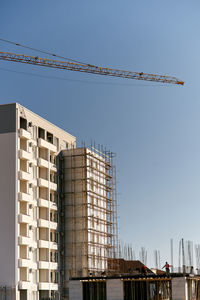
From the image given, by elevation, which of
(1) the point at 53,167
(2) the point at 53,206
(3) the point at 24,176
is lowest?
(2) the point at 53,206

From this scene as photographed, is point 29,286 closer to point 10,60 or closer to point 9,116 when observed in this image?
point 9,116

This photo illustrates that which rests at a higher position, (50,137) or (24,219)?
(50,137)

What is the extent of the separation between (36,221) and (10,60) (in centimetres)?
2481

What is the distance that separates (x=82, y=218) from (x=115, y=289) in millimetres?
23101

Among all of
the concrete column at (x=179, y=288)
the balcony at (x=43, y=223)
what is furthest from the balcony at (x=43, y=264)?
the concrete column at (x=179, y=288)

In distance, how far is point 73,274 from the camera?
73.1 metres

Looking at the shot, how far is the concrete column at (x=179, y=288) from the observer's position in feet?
163

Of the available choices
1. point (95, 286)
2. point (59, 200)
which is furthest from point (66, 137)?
point (95, 286)

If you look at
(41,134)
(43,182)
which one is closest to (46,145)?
(41,134)

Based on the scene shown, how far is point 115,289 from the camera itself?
Result: 52406 mm

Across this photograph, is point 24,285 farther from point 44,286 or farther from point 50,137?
point 50,137

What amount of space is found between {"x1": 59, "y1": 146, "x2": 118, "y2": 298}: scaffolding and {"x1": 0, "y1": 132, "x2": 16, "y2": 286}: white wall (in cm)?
1172

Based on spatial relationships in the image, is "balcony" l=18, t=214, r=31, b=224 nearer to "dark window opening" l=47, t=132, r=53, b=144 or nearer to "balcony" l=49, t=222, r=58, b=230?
"balcony" l=49, t=222, r=58, b=230

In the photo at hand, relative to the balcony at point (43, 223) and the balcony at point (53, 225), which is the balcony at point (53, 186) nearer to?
the balcony at point (53, 225)
